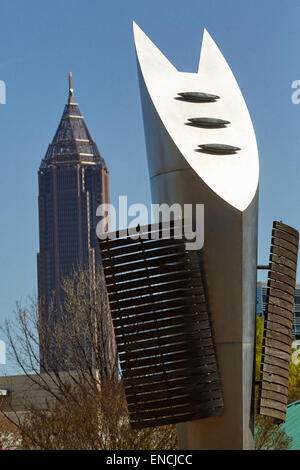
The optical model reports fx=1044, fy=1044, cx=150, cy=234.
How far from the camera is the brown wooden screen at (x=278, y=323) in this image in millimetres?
14320

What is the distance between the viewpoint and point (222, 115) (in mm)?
14711

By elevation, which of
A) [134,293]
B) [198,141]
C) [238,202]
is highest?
[198,141]

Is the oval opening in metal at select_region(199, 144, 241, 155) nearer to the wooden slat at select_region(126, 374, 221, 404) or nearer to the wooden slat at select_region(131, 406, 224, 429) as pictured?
the wooden slat at select_region(126, 374, 221, 404)

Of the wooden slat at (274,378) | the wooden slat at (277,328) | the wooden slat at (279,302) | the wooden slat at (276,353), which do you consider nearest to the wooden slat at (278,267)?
the wooden slat at (279,302)

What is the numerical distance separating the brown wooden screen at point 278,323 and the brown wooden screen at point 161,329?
1.10 m

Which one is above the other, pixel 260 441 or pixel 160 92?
pixel 160 92

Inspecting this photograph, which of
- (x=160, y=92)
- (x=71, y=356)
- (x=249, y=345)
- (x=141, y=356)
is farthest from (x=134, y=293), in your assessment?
(x=71, y=356)

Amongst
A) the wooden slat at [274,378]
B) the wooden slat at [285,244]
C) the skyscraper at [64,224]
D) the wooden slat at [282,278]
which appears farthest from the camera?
the skyscraper at [64,224]

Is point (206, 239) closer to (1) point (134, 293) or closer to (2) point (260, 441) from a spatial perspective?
(1) point (134, 293)

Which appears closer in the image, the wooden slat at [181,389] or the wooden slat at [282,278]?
the wooden slat at [181,389]

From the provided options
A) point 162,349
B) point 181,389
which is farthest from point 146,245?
point 181,389

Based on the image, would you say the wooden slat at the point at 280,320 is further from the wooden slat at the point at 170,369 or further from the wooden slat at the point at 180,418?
the wooden slat at the point at 180,418

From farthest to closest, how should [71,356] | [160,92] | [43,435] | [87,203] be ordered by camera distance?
[87,203] → [71,356] → [43,435] → [160,92]

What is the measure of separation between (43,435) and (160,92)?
Result: 23.7ft
